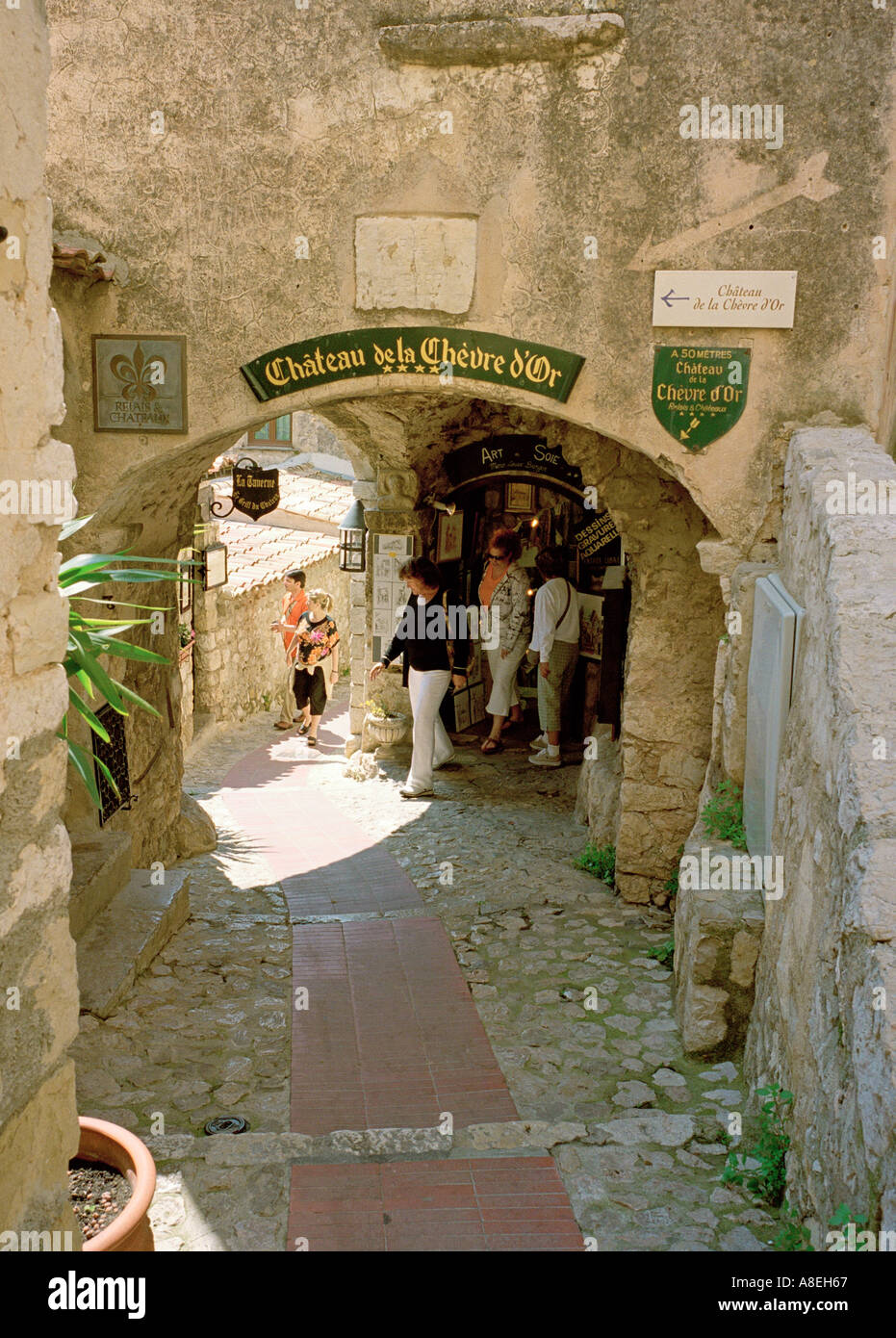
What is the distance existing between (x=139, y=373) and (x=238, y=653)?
7.77m

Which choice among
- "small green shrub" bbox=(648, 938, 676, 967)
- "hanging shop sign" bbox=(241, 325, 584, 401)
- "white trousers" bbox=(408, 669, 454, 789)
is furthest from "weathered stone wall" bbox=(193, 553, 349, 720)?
"small green shrub" bbox=(648, 938, 676, 967)

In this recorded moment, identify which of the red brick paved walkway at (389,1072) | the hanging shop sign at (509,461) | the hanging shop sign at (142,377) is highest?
the hanging shop sign at (142,377)

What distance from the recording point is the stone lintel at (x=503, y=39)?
5406mm

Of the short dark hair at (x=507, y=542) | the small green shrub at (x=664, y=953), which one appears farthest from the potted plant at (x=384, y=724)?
the small green shrub at (x=664, y=953)

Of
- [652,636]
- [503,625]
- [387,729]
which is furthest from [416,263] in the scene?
[387,729]

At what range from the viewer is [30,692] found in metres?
2.42

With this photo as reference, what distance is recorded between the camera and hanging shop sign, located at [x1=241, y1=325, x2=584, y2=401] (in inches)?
227

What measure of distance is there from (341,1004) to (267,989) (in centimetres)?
40

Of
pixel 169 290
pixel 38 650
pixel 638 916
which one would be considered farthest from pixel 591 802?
pixel 38 650

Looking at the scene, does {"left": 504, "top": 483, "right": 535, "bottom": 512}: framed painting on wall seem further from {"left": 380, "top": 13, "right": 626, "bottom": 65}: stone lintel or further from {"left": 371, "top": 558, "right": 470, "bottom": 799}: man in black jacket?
{"left": 380, "top": 13, "right": 626, "bottom": 65}: stone lintel

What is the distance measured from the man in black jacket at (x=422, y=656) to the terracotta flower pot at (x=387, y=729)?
31.6 inches

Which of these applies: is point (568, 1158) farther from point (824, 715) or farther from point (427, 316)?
point (427, 316)

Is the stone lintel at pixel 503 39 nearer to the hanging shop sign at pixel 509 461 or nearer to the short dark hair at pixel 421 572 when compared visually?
the short dark hair at pixel 421 572

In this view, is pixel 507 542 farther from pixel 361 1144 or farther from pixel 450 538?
pixel 361 1144
